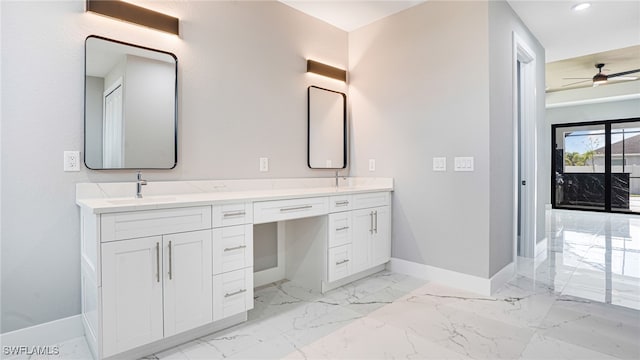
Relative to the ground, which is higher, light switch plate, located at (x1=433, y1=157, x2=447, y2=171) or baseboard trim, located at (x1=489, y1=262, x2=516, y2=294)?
light switch plate, located at (x1=433, y1=157, x2=447, y2=171)

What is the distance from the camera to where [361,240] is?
2.92 m

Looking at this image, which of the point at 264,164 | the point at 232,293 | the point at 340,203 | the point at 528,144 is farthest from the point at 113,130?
the point at 528,144

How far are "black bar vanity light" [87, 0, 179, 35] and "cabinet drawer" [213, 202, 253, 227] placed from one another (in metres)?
1.32

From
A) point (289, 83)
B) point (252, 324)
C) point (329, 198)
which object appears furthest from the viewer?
point (289, 83)

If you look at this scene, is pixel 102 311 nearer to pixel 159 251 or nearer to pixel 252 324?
pixel 159 251

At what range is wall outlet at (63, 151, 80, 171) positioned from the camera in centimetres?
194

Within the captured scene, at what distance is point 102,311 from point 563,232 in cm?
601

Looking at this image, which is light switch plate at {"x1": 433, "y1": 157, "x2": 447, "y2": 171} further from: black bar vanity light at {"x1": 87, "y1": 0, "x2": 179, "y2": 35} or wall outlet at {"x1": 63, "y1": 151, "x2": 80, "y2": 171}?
wall outlet at {"x1": 63, "y1": 151, "x2": 80, "y2": 171}

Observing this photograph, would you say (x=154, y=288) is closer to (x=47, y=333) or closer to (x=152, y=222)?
(x=152, y=222)

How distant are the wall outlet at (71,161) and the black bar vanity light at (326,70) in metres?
2.09

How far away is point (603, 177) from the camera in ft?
24.0

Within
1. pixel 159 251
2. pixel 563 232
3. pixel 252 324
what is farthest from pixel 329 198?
pixel 563 232

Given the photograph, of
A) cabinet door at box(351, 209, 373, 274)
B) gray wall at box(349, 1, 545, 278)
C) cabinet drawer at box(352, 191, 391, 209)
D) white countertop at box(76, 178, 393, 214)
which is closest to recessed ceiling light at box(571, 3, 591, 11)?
gray wall at box(349, 1, 545, 278)

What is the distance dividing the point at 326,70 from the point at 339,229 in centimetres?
168
